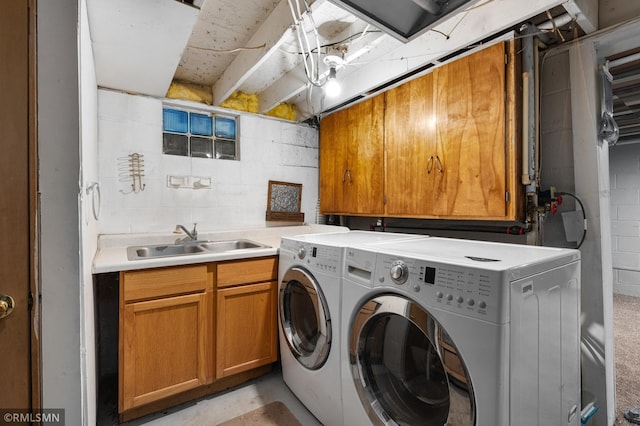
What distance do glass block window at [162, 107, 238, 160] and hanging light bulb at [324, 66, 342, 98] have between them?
3.11 ft

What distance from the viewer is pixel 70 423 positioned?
0.89 metres

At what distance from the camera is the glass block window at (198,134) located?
8.07 ft

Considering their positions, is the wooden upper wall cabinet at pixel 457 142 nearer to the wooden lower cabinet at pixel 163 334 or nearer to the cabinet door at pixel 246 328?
the cabinet door at pixel 246 328

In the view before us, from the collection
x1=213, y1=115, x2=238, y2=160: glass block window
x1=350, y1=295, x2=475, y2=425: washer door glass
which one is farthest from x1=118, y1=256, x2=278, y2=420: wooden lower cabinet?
x1=213, y1=115, x2=238, y2=160: glass block window

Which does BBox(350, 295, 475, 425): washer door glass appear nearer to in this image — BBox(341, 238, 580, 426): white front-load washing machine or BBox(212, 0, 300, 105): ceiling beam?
BBox(341, 238, 580, 426): white front-load washing machine

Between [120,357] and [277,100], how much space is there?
2168mm

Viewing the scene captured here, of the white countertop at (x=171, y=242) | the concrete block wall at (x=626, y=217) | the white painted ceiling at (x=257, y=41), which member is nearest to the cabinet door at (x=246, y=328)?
the white countertop at (x=171, y=242)

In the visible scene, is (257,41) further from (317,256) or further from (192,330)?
(192,330)

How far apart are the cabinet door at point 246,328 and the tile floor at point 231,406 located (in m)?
0.15

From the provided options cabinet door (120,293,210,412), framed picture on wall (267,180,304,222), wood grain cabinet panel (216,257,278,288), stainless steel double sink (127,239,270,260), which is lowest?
cabinet door (120,293,210,412)

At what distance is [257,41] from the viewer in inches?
73.3

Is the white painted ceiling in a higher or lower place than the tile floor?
higher

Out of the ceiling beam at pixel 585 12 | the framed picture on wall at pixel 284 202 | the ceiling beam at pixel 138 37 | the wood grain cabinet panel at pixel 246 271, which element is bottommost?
the wood grain cabinet panel at pixel 246 271

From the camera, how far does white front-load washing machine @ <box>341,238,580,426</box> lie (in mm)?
869
